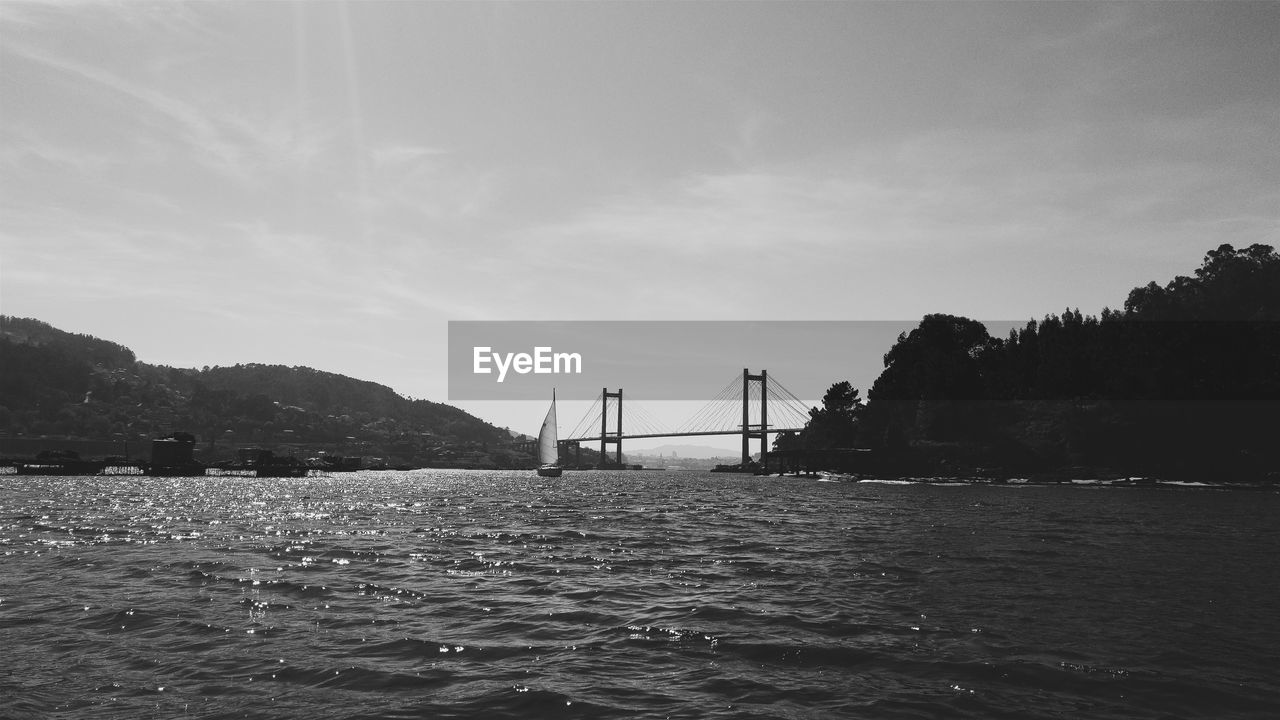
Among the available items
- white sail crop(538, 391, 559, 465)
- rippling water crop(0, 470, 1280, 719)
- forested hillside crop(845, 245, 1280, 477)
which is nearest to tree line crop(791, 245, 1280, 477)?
forested hillside crop(845, 245, 1280, 477)

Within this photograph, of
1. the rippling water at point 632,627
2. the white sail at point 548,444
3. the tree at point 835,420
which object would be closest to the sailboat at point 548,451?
the white sail at point 548,444

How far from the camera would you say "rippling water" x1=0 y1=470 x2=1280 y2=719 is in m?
11.1

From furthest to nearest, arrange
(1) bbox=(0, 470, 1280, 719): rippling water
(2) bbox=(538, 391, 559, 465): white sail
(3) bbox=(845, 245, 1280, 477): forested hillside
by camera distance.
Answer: (2) bbox=(538, 391, 559, 465): white sail
(3) bbox=(845, 245, 1280, 477): forested hillside
(1) bbox=(0, 470, 1280, 719): rippling water

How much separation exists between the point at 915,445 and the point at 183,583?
442 feet

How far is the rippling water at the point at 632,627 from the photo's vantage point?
11055 mm

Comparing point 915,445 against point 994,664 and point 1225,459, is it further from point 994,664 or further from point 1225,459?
point 994,664

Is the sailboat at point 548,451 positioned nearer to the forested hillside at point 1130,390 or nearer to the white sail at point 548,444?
the white sail at point 548,444

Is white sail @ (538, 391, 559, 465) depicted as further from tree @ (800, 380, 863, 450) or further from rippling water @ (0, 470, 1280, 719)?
rippling water @ (0, 470, 1280, 719)

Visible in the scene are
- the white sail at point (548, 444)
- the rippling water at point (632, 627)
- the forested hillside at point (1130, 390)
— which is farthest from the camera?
the white sail at point (548, 444)

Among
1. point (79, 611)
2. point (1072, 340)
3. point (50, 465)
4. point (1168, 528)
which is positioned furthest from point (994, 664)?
point (50, 465)

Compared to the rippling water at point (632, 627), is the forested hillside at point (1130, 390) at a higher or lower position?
higher

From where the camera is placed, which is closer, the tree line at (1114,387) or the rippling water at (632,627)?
the rippling water at (632,627)

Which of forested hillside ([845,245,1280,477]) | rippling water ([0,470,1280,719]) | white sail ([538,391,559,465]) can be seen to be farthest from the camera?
white sail ([538,391,559,465])

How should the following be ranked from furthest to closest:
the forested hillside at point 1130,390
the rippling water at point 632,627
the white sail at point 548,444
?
the white sail at point 548,444, the forested hillside at point 1130,390, the rippling water at point 632,627
